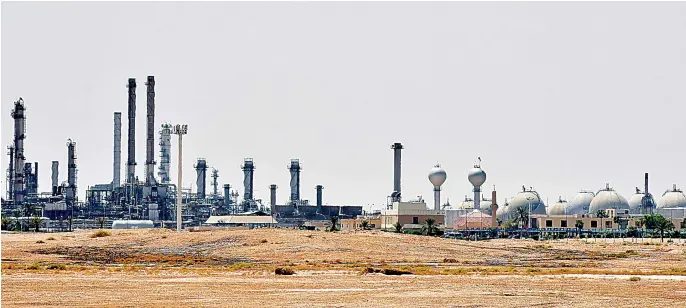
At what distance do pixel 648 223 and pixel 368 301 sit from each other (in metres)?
143

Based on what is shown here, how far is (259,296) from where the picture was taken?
43844mm

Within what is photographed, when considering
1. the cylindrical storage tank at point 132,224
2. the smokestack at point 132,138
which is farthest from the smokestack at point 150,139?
the cylindrical storage tank at point 132,224

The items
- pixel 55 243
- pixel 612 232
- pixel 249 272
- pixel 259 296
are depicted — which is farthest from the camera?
pixel 612 232

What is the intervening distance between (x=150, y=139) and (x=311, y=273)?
12652 cm

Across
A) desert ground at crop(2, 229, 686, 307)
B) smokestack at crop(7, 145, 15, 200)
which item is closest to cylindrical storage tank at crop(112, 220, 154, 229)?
smokestack at crop(7, 145, 15, 200)

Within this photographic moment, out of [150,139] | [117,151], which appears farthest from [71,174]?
[150,139]

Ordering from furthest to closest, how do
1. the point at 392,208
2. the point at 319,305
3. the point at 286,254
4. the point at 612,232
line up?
the point at 392,208, the point at 612,232, the point at 286,254, the point at 319,305

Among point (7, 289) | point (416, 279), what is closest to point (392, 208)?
point (416, 279)

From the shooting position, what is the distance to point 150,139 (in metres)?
182

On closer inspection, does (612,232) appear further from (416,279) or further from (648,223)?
(416,279)

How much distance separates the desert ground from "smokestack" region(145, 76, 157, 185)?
7778 cm

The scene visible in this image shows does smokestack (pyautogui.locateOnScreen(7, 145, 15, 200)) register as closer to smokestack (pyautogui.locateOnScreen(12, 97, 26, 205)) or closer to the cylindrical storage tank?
smokestack (pyautogui.locateOnScreen(12, 97, 26, 205))

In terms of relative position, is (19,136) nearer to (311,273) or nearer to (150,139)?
(150,139)

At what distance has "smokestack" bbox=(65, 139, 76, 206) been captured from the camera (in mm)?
196125
